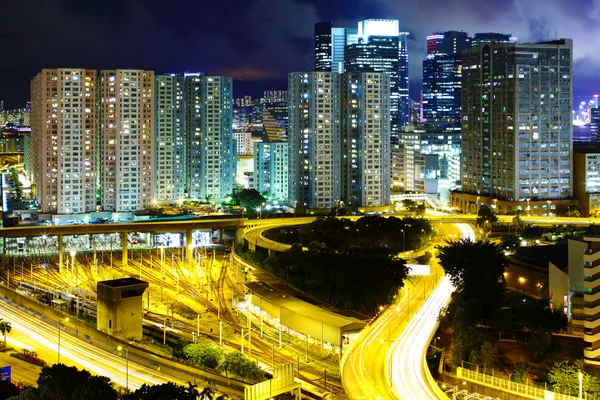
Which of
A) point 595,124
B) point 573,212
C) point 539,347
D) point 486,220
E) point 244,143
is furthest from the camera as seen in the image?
point 244,143

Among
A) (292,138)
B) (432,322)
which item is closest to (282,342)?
(432,322)

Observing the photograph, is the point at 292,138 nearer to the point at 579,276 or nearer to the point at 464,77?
the point at 464,77

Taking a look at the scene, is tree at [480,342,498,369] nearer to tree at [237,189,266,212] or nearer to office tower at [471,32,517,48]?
tree at [237,189,266,212]

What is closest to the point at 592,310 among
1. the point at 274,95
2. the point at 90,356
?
the point at 90,356

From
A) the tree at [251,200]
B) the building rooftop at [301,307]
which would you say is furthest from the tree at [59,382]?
the tree at [251,200]

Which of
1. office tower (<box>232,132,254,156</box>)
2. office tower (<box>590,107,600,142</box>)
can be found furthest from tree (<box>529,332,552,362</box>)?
office tower (<box>232,132,254,156</box>)

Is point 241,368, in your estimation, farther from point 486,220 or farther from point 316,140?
point 316,140
